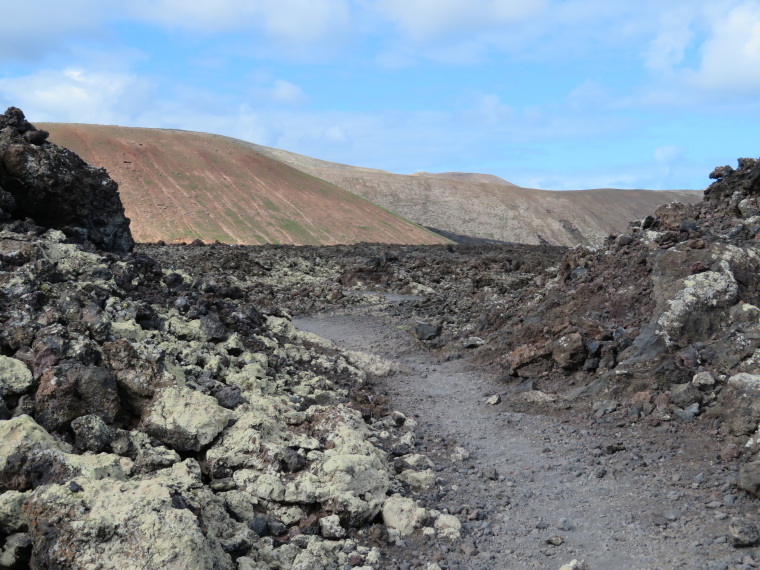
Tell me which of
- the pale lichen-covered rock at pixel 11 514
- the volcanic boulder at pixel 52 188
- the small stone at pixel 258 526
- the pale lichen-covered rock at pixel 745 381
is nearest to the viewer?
the pale lichen-covered rock at pixel 11 514

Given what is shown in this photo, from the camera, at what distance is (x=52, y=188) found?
29.8 ft

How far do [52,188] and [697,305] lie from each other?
8947mm

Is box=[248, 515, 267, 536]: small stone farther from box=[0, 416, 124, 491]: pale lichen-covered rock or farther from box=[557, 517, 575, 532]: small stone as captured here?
box=[557, 517, 575, 532]: small stone

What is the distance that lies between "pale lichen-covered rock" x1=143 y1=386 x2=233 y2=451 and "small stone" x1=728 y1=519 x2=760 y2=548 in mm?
4157

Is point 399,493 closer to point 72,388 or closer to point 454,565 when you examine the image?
point 454,565

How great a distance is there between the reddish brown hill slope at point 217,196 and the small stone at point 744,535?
31877mm

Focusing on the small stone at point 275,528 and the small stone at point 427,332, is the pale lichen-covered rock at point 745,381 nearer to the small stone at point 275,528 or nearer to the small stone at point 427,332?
the small stone at point 275,528

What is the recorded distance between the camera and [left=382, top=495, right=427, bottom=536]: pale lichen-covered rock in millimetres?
5250

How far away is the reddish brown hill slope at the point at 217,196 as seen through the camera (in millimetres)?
36156

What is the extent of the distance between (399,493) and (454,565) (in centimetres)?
106

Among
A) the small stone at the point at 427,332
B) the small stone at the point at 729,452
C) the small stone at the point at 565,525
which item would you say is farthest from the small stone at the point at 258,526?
the small stone at the point at 427,332

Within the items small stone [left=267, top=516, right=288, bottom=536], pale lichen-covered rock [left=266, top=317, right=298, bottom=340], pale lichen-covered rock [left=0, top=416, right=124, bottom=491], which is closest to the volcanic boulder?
pale lichen-covered rock [left=266, top=317, right=298, bottom=340]

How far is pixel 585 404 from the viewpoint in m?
8.13

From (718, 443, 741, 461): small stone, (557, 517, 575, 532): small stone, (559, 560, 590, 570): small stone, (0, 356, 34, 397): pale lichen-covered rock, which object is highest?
(0, 356, 34, 397): pale lichen-covered rock
